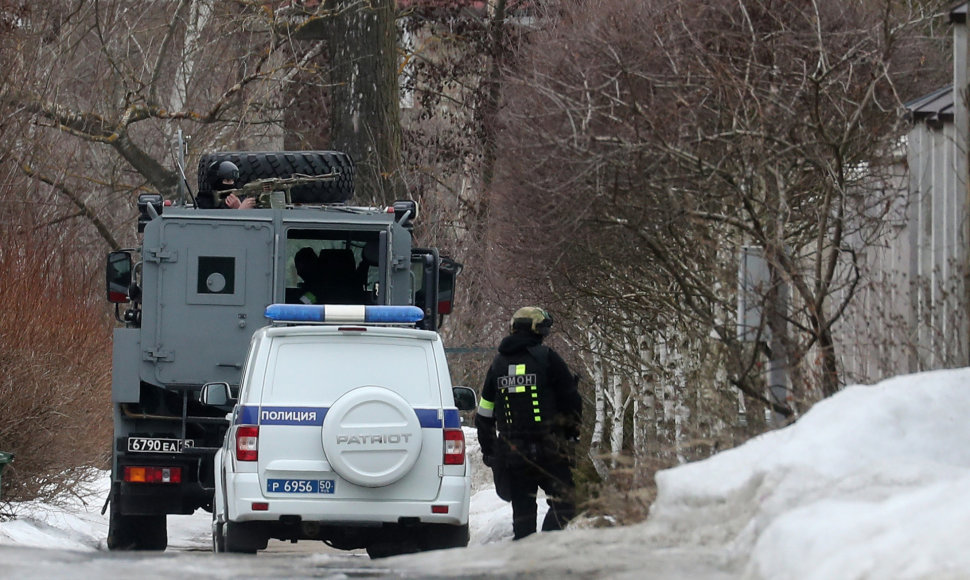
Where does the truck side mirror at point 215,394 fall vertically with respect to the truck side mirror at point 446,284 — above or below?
below

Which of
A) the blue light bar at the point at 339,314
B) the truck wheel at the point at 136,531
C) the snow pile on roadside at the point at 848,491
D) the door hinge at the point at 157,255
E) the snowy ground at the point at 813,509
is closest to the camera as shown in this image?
the snow pile on roadside at the point at 848,491

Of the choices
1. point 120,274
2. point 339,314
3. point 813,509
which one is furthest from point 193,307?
point 813,509

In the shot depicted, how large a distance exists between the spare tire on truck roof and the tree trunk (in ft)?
21.9

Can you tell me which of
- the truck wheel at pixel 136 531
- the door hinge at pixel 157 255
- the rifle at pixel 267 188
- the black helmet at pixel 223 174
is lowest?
the truck wheel at pixel 136 531

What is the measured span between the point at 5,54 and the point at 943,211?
12179mm

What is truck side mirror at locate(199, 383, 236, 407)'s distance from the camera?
34.8 feet

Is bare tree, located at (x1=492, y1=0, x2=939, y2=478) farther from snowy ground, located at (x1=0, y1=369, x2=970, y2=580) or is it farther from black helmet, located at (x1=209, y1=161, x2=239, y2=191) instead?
black helmet, located at (x1=209, y1=161, x2=239, y2=191)

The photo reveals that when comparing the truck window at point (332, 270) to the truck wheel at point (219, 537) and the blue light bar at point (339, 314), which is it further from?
the truck wheel at point (219, 537)

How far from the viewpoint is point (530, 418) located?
10.9 m

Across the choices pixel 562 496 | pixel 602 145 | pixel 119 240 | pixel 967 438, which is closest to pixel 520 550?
pixel 967 438

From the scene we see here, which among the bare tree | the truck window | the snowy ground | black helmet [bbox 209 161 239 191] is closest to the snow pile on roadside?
the snowy ground

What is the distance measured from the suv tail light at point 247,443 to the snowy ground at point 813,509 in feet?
6.36

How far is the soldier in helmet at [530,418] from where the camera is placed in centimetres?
1091

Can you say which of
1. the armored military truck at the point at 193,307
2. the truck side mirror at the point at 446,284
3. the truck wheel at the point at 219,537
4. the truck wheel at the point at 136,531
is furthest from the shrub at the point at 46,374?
the truck wheel at the point at 219,537
